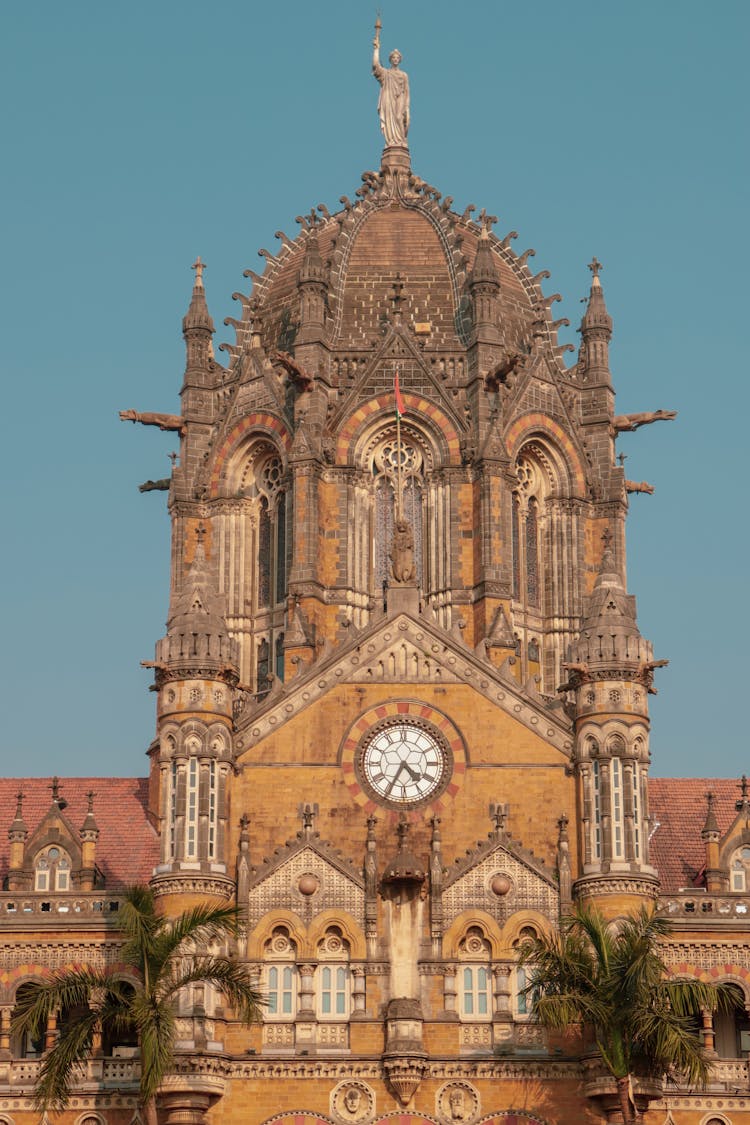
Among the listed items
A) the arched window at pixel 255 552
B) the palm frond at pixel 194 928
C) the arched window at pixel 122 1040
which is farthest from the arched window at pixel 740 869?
the arched window at pixel 122 1040

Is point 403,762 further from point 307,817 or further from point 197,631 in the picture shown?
point 197,631

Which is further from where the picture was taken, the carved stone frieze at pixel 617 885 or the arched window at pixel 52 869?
the arched window at pixel 52 869

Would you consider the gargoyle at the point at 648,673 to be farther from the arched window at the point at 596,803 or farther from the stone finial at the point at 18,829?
the stone finial at the point at 18,829

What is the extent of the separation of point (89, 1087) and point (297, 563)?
17324 mm

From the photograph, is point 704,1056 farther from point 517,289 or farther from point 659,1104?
point 517,289

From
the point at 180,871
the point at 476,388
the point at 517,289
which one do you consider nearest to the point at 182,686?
the point at 180,871

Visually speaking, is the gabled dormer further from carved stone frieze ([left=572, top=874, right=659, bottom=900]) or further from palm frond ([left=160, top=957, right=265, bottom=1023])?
carved stone frieze ([left=572, top=874, right=659, bottom=900])

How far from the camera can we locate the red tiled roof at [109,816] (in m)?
73.8

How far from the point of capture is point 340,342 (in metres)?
81.1

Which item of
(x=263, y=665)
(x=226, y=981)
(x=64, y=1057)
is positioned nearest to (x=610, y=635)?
(x=263, y=665)

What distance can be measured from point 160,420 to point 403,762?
17505 mm

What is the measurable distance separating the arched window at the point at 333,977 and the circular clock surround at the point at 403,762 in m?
3.95

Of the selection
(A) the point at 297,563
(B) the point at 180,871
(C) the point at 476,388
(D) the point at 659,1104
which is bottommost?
(D) the point at 659,1104

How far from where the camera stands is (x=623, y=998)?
204 ft
